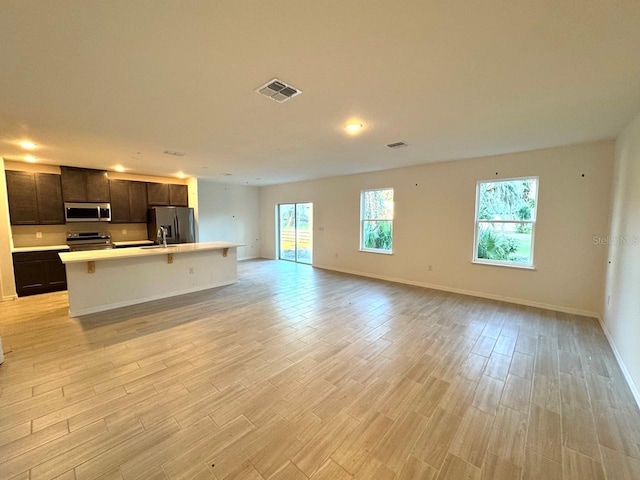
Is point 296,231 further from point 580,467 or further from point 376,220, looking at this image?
point 580,467

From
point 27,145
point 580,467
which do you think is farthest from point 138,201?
point 580,467

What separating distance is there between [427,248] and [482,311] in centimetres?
174

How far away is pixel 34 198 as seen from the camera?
203 inches

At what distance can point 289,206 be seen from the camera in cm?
885

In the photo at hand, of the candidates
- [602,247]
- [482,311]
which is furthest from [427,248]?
[602,247]

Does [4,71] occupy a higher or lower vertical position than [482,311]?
higher

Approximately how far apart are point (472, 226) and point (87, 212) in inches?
314

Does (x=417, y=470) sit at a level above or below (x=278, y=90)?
below

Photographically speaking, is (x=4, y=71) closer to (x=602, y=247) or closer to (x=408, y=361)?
(x=408, y=361)

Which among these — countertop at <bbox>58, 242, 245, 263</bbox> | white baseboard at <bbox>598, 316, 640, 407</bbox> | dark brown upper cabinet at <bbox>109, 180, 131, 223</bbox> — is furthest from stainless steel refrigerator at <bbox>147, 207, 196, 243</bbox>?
white baseboard at <bbox>598, 316, 640, 407</bbox>

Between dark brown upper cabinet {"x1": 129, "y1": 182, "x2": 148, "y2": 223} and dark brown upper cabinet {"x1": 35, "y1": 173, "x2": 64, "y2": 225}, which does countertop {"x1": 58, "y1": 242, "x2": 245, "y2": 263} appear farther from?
dark brown upper cabinet {"x1": 129, "y1": 182, "x2": 148, "y2": 223}

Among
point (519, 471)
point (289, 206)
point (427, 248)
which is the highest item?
point (289, 206)

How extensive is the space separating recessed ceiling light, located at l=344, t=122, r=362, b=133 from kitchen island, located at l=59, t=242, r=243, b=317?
3.61 metres

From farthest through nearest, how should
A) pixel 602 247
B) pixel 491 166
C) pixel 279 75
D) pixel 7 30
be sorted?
pixel 491 166 < pixel 602 247 < pixel 279 75 < pixel 7 30
